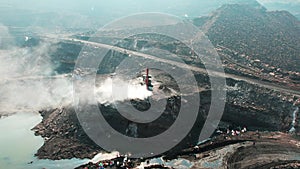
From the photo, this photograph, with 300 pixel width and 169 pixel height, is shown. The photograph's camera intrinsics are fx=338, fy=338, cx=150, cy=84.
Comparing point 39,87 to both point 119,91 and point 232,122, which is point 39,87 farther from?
point 232,122

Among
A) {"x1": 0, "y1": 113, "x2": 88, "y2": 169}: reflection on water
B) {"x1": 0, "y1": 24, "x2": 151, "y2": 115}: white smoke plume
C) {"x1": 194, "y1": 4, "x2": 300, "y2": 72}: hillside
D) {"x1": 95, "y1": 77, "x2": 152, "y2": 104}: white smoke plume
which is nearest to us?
{"x1": 0, "y1": 113, "x2": 88, "y2": 169}: reflection on water

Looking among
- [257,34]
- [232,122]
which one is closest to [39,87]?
[232,122]

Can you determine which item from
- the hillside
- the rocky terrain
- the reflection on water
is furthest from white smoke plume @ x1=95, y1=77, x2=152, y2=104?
the hillside

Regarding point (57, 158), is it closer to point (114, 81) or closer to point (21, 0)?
point (114, 81)

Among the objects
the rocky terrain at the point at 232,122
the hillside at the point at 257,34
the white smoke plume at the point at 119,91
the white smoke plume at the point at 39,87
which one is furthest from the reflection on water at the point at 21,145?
the hillside at the point at 257,34

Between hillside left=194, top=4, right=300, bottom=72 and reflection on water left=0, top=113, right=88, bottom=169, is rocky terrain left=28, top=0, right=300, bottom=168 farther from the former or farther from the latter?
reflection on water left=0, top=113, right=88, bottom=169

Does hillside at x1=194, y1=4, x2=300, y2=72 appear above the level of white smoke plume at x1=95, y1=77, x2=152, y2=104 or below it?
above

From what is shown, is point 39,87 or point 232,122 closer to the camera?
point 232,122

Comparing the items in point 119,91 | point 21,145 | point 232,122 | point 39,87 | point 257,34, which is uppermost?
point 257,34
